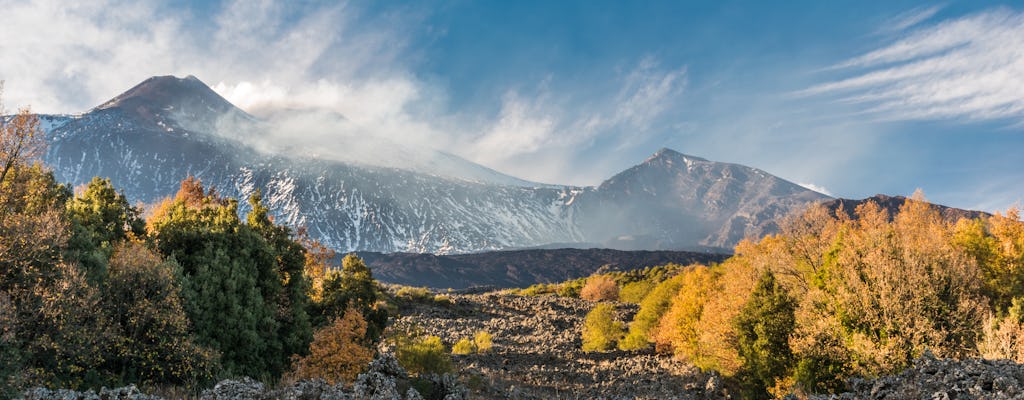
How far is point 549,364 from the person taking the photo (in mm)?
51312

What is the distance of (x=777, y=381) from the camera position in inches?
1363

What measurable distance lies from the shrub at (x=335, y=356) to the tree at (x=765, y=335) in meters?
26.8

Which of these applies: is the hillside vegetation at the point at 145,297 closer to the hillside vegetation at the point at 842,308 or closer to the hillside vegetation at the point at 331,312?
the hillside vegetation at the point at 331,312

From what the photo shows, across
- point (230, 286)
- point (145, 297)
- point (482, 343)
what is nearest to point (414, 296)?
point (482, 343)

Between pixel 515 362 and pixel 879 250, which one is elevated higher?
pixel 879 250

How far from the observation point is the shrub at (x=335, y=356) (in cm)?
2792

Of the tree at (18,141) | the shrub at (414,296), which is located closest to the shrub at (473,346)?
the shrub at (414,296)

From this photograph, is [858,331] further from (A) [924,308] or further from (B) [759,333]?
(B) [759,333]

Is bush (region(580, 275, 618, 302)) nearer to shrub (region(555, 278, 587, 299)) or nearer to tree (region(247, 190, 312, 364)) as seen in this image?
shrub (region(555, 278, 587, 299))

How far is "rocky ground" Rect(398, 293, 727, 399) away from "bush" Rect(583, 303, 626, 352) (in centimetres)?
172

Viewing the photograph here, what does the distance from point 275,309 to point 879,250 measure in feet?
117

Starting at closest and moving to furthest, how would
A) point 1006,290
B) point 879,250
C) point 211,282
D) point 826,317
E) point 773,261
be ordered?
point 211,282, point 879,250, point 826,317, point 773,261, point 1006,290

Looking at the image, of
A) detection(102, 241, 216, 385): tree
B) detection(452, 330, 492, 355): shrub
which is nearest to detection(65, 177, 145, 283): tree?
detection(102, 241, 216, 385): tree

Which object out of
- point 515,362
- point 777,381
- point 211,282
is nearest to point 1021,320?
point 777,381
